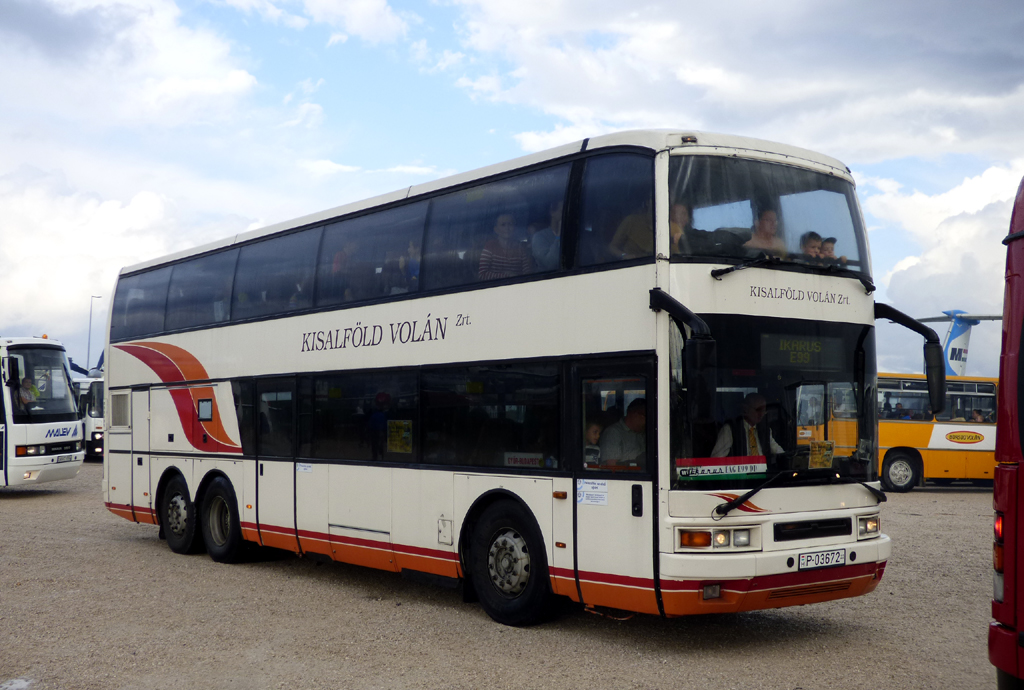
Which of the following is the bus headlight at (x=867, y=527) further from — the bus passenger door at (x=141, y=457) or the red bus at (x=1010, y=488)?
the bus passenger door at (x=141, y=457)

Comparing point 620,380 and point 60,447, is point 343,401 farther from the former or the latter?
point 60,447

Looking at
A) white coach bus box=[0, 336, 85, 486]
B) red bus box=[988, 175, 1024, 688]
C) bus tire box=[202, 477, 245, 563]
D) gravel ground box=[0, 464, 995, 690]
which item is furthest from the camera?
white coach bus box=[0, 336, 85, 486]

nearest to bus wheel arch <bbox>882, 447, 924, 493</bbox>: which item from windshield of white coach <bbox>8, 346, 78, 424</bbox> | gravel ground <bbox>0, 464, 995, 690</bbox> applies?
gravel ground <bbox>0, 464, 995, 690</bbox>

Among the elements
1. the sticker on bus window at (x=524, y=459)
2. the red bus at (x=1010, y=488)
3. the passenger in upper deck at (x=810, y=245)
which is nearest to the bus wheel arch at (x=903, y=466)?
the passenger in upper deck at (x=810, y=245)

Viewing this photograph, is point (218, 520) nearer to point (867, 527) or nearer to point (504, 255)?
point (504, 255)

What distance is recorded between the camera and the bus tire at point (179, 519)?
1352 cm

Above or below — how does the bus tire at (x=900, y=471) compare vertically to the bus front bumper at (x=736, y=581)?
below

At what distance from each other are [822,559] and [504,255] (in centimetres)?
360

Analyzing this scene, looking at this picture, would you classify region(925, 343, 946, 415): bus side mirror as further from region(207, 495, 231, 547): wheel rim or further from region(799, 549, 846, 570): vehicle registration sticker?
region(207, 495, 231, 547): wheel rim

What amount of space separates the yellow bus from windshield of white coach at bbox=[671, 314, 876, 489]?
16967 millimetres

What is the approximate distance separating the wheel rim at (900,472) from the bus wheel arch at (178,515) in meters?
16.7

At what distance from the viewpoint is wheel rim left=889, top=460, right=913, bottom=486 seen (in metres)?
24.3

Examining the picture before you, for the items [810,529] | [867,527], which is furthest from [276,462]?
[867,527]

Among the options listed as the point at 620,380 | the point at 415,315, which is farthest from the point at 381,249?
the point at 620,380
